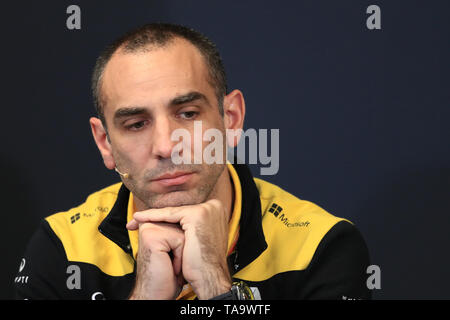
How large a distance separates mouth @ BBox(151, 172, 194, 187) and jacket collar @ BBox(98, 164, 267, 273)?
0.83 feet

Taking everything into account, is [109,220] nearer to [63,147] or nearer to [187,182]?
[187,182]

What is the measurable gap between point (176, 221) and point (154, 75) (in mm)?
351

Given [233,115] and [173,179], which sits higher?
[233,115]

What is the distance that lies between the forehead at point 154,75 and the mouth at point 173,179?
18 cm

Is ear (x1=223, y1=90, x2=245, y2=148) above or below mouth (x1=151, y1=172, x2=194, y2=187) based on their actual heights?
above

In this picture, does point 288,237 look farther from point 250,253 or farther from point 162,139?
point 162,139

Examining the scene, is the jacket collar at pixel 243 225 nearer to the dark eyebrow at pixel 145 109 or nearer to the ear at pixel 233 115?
the ear at pixel 233 115

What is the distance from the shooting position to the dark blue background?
191 centimetres

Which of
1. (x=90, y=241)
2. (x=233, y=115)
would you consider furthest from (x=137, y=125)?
(x=90, y=241)

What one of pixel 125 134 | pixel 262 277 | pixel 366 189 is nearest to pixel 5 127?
pixel 125 134

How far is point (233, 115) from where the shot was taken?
1.64 meters

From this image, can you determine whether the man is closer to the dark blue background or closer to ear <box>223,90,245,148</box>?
ear <box>223,90,245,148</box>

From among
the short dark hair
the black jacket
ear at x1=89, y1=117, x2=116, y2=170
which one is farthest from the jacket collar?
the short dark hair

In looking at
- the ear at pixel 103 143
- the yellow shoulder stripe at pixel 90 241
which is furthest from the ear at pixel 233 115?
the yellow shoulder stripe at pixel 90 241
